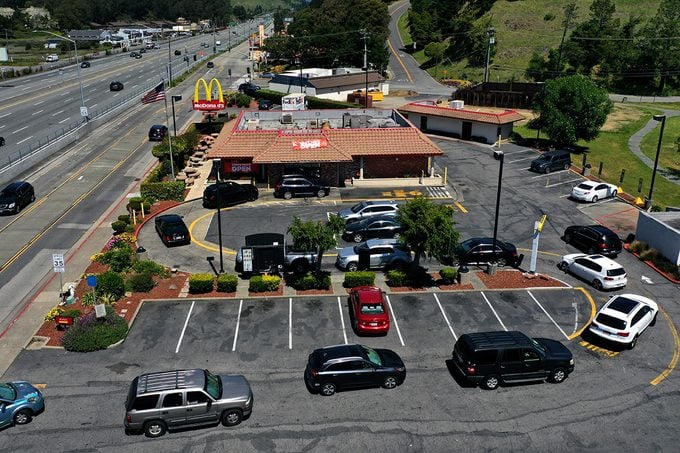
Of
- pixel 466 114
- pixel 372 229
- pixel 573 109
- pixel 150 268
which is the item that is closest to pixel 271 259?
pixel 150 268

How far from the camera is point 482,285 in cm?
3241

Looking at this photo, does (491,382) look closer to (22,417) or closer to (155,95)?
(22,417)

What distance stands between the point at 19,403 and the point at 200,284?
37.5ft

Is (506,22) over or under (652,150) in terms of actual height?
over

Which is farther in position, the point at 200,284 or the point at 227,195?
the point at 227,195

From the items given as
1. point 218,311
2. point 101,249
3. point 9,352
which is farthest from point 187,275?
point 9,352

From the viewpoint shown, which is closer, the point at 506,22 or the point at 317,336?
the point at 317,336

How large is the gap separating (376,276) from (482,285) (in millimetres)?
6127

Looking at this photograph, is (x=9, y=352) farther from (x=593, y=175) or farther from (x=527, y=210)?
(x=593, y=175)

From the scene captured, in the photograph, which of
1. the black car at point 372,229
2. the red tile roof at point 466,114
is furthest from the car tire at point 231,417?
the red tile roof at point 466,114

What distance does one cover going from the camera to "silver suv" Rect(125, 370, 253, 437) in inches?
779

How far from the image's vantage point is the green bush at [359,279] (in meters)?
31.5

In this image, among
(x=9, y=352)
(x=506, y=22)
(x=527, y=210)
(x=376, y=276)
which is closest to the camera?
(x=9, y=352)

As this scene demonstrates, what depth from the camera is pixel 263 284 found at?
1223 inches
